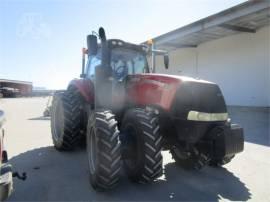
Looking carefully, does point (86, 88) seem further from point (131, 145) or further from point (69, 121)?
point (131, 145)

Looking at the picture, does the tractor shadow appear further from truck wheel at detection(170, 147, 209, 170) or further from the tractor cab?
the tractor cab

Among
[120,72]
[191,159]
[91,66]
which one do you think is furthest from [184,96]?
[91,66]

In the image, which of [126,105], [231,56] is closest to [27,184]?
[126,105]

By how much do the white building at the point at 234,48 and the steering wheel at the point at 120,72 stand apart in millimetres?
7113

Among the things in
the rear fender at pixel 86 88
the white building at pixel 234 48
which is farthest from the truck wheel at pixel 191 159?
the white building at pixel 234 48

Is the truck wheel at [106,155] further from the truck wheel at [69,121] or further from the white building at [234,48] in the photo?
the white building at [234,48]

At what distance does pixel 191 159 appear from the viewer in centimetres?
380

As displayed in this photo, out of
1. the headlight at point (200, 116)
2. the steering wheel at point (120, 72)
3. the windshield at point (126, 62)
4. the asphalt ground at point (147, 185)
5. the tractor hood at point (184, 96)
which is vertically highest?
the windshield at point (126, 62)

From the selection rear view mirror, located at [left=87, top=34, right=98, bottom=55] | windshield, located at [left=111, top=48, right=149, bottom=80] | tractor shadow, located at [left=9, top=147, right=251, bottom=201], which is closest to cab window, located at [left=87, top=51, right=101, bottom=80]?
windshield, located at [left=111, top=48, right=149, bottom=80]

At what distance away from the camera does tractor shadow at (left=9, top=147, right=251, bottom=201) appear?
3.00 meters

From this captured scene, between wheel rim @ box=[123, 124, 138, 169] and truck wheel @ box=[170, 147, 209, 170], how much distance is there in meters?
0.89

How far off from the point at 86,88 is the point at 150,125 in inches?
88.0

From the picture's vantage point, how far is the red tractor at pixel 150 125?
2920 mm

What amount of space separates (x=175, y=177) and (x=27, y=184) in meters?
2.08
